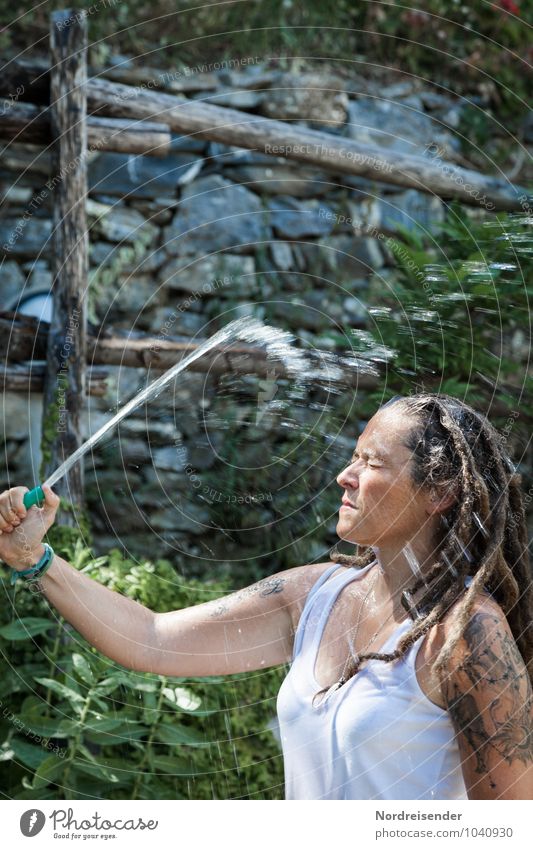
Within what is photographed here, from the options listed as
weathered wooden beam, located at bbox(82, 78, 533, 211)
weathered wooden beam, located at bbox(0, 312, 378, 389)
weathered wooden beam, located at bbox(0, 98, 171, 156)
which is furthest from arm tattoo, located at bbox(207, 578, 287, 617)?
weathered wooden beam, located at bbox(82, 78, 533, 211)

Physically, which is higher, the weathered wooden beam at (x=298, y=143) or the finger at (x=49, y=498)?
the weathered wooden beam at (x=298, y=143)

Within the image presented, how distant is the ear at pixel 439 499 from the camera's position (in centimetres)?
121

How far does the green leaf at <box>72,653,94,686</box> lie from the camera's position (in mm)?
1791

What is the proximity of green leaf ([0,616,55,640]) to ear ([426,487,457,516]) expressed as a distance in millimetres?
889

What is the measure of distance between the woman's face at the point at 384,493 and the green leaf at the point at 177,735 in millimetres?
774

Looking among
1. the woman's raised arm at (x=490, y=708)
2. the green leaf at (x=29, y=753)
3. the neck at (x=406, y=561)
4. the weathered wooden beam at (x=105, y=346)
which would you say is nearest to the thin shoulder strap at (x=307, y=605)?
the neck at (x=406, y=561)

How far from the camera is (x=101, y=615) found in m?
1.30

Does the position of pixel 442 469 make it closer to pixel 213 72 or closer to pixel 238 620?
pixel 238 620

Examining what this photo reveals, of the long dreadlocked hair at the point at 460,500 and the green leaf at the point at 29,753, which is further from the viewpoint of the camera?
the green leaf at the point at 29,753

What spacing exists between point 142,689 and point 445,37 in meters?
2.69

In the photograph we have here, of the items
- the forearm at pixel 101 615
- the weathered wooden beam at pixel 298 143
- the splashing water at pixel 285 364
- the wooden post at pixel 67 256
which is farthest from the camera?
the weathered wooden beam at pixel 298 143

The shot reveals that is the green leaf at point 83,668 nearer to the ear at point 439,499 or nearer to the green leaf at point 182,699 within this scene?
the green leaf at point 182,699

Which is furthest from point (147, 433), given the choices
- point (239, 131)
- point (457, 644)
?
point (457, 644)

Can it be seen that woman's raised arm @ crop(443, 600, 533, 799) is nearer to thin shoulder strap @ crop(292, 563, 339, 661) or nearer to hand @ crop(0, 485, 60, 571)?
thin shoulder strap @ crop(292, 563, 339, 661)
